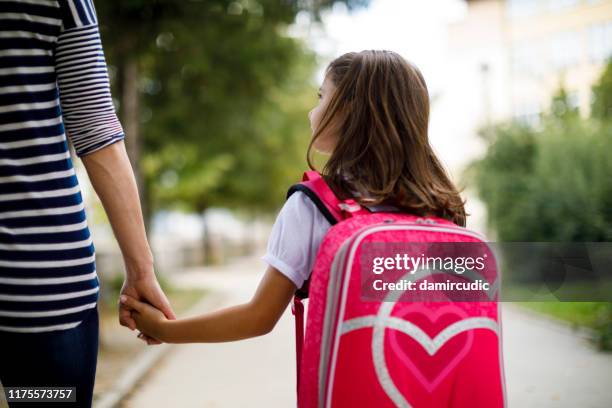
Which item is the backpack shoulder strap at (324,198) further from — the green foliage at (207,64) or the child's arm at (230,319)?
the green foliage at (207,64)

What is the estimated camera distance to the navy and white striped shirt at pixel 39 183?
1523 millimetres

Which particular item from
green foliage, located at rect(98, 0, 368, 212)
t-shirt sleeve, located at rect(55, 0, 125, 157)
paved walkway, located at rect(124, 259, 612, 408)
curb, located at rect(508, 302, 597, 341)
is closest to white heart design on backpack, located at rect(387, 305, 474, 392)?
t-shirt sleeve, located at rect(55, 0, 125, 157)

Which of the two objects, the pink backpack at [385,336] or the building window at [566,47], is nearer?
the pink backpack at [385,336]

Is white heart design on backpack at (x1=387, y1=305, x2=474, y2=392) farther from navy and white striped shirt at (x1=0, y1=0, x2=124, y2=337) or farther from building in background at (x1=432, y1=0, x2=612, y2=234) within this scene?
building in background at (x1=432, y1=0, x2=612, y2=234)

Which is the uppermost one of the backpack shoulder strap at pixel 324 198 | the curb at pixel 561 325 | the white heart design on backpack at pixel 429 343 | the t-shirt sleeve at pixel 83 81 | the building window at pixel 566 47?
the t-shirt sleeve at pixel 83 81

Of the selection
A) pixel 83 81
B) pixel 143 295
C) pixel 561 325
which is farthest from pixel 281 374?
pixel 83 81

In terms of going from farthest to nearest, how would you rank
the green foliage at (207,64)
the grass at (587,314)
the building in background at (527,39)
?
the building in background at (527,39) → the green foliage at (207,64) → the grass at (587,314)

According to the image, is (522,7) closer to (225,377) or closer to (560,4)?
(560,4)

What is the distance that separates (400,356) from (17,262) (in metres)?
0.88

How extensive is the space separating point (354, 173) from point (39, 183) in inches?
Result: 30.3

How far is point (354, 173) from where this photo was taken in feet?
6.14

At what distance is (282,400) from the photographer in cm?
668

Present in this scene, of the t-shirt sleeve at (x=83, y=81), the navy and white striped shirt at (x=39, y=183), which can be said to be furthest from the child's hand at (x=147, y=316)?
the t-shirt sleeve at (x=83, y=81)

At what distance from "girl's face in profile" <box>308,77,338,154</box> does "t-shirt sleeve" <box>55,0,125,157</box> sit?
1.77 feet
